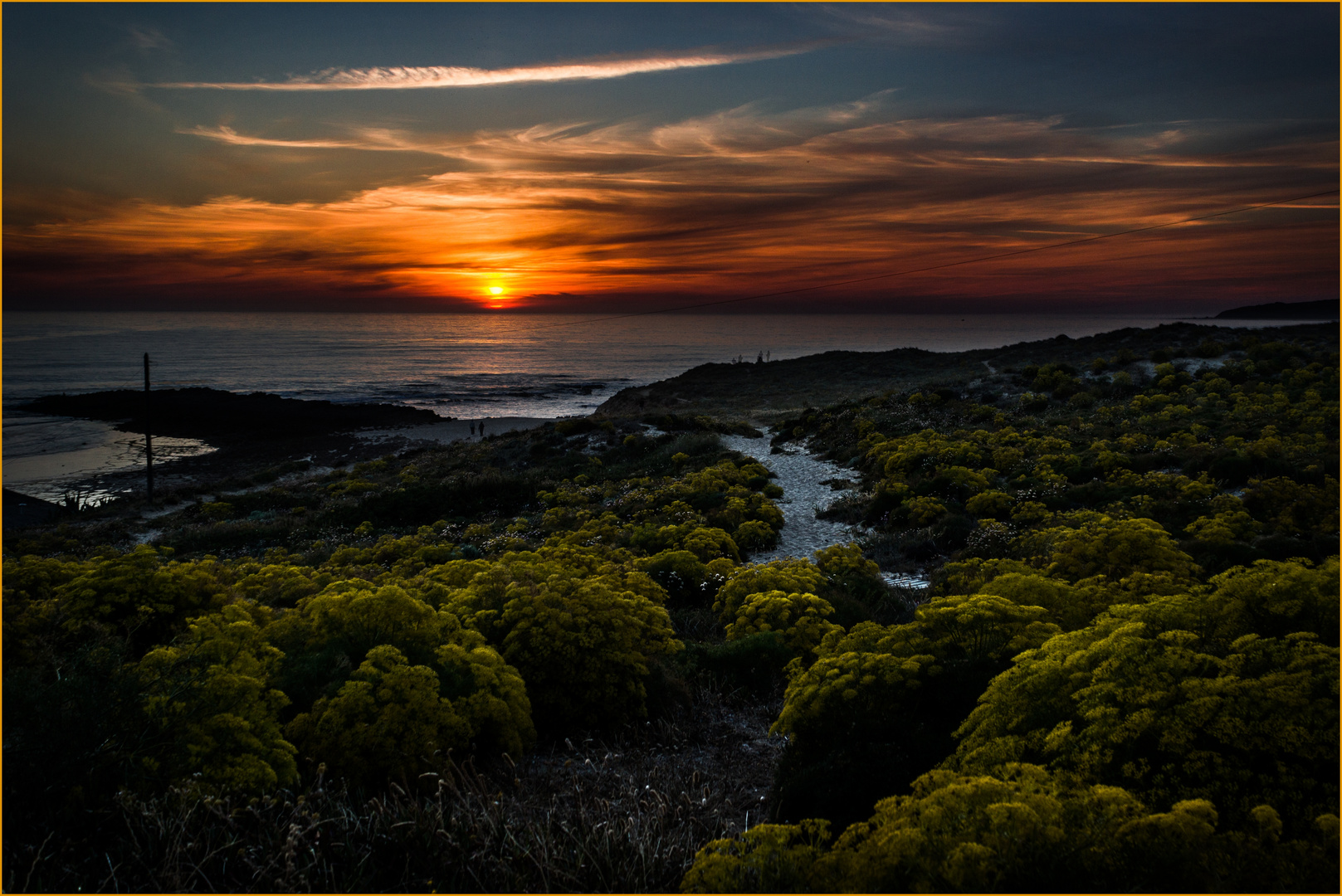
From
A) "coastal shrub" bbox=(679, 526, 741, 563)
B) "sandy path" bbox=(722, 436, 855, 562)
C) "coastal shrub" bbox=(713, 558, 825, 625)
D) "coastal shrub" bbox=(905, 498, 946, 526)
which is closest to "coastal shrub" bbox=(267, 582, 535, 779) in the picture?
"coastal shrub" bbox=(713, 558, 825, 625)

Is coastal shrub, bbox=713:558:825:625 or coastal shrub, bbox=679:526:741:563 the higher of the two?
coastal shrub, bbox=713:558:825:625

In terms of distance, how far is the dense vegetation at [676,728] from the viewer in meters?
2.99

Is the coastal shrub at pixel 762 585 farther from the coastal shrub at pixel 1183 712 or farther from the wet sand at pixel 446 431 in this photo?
the wet sand at pixel 446 431

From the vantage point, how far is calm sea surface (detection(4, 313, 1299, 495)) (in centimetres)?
4678

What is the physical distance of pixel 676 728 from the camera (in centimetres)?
625

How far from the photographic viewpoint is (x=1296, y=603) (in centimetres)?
378

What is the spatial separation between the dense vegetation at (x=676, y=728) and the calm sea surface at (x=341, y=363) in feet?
125

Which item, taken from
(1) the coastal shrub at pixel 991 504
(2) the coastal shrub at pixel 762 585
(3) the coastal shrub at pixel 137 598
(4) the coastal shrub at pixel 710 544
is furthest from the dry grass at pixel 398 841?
(1) the coastal shrub at pixel 991 504

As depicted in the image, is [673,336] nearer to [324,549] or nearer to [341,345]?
[341,345]

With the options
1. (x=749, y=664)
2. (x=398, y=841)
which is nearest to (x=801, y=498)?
(x=749, y=664)

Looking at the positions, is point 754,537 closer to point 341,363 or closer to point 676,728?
point 676,728

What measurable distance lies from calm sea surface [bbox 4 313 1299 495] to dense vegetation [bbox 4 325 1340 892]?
1495 inches

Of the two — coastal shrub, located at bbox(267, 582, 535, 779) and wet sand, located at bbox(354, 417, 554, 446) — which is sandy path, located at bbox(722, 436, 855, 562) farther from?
wet sand, located at bbox(354, 417, 554, 446)

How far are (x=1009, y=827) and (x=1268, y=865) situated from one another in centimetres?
95
